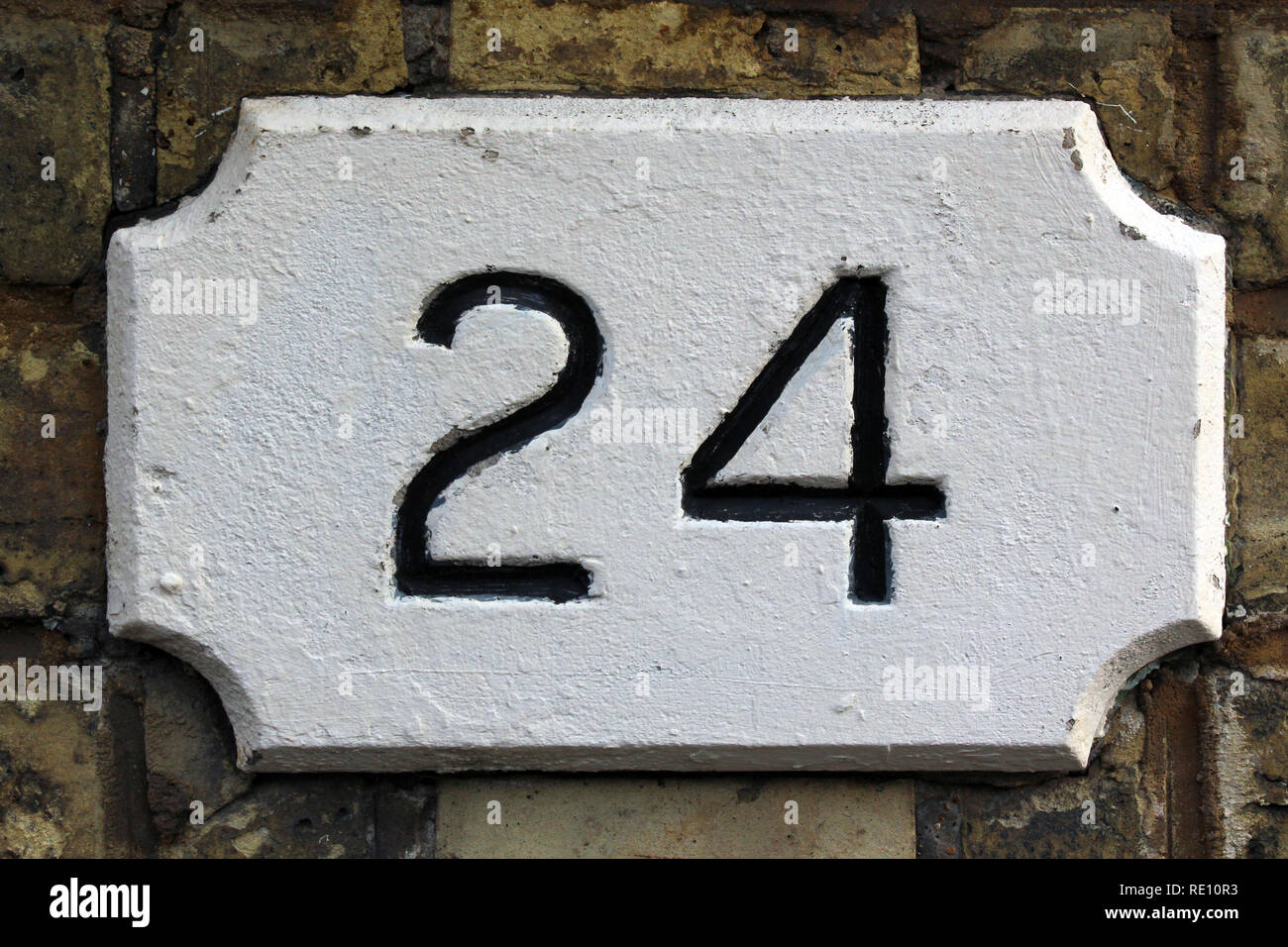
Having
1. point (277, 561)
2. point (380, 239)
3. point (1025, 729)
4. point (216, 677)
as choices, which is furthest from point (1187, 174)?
point (216, 677)

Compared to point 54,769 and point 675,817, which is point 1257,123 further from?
point 54,769

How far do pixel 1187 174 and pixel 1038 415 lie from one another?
1.20 feet

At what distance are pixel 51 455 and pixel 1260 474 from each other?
4.68 feet

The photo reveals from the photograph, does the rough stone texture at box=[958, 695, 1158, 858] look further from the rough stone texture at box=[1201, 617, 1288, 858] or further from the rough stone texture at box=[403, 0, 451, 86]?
the rough stone texture at box=[403, 0, 451, 86]

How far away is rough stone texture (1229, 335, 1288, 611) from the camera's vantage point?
1.16 meters

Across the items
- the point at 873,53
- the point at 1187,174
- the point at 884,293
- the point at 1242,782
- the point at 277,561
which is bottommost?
the point at 1242,782

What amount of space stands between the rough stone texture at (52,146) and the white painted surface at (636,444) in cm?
9

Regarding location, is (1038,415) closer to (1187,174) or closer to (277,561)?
(1187,174)

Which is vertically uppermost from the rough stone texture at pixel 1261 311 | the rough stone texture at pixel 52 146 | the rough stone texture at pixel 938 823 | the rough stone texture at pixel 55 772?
the rough stone texture at pixel 52 146

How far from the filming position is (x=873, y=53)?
3.78ft

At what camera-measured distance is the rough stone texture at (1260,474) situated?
116 centimetres

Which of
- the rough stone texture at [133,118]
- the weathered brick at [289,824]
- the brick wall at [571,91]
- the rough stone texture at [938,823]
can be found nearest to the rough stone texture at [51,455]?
the brick wall at [571,91]

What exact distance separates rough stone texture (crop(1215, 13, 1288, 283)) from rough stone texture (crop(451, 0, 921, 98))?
0.38 meters

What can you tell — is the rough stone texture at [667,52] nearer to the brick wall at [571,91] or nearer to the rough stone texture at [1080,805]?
the brick wall at [571,91]
